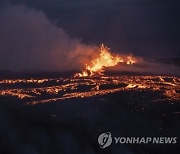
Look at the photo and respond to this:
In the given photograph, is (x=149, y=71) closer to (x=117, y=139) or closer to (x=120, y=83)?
(x=120, y=83)

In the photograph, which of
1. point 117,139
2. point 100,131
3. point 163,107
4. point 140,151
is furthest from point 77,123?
point 163,107

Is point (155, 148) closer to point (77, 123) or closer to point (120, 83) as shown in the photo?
point (77, 123)

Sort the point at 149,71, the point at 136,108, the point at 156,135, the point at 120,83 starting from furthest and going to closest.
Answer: the point at 149,71
the point at 120,83
the point at 136,108
the point at 156,135

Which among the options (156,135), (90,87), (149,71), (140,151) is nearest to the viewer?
(140,151)

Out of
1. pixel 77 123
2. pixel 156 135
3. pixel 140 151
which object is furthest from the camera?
pixel 77 123

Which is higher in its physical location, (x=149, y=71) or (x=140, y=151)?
(x=149, y=71)

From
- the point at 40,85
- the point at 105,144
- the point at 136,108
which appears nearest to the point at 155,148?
the point at 105,144

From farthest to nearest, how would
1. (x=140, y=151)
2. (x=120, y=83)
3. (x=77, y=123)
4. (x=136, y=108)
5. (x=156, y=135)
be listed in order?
(x=120, y=83) < (x=136, y=108) < (x=77, y=123) < (x=156, y=135) < (x=140, y=151)

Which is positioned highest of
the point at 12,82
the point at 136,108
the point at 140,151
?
the point at 12,82

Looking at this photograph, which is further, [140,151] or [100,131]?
[100,131]
